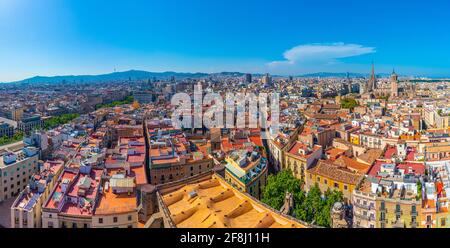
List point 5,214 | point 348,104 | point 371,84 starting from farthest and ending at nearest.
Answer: point 371,84 < point 348,104 < point 5,214

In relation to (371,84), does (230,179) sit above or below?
below

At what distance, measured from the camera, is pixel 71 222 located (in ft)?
22.0

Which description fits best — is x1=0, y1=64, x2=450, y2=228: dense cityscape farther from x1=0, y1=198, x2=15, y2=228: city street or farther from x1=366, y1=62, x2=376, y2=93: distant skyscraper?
x1=366, y1=62, x2=376, y2=93: distant skyscraper

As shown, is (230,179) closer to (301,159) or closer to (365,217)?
(301,159)

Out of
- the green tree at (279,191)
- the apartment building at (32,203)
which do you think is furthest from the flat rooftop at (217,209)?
the apartment building at (32,203)

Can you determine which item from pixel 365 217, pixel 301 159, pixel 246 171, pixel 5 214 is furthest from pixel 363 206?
pixel 5 214

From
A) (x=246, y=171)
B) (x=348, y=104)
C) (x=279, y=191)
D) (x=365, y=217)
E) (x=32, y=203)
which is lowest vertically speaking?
(x=365, y=217)

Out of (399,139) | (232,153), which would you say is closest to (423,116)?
(399,139)

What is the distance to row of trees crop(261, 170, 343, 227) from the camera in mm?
7531

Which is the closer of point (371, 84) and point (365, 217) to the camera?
point (365, 217)

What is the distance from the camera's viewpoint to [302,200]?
8438mm

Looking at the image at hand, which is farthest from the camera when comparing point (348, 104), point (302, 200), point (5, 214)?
point (348, 104)
